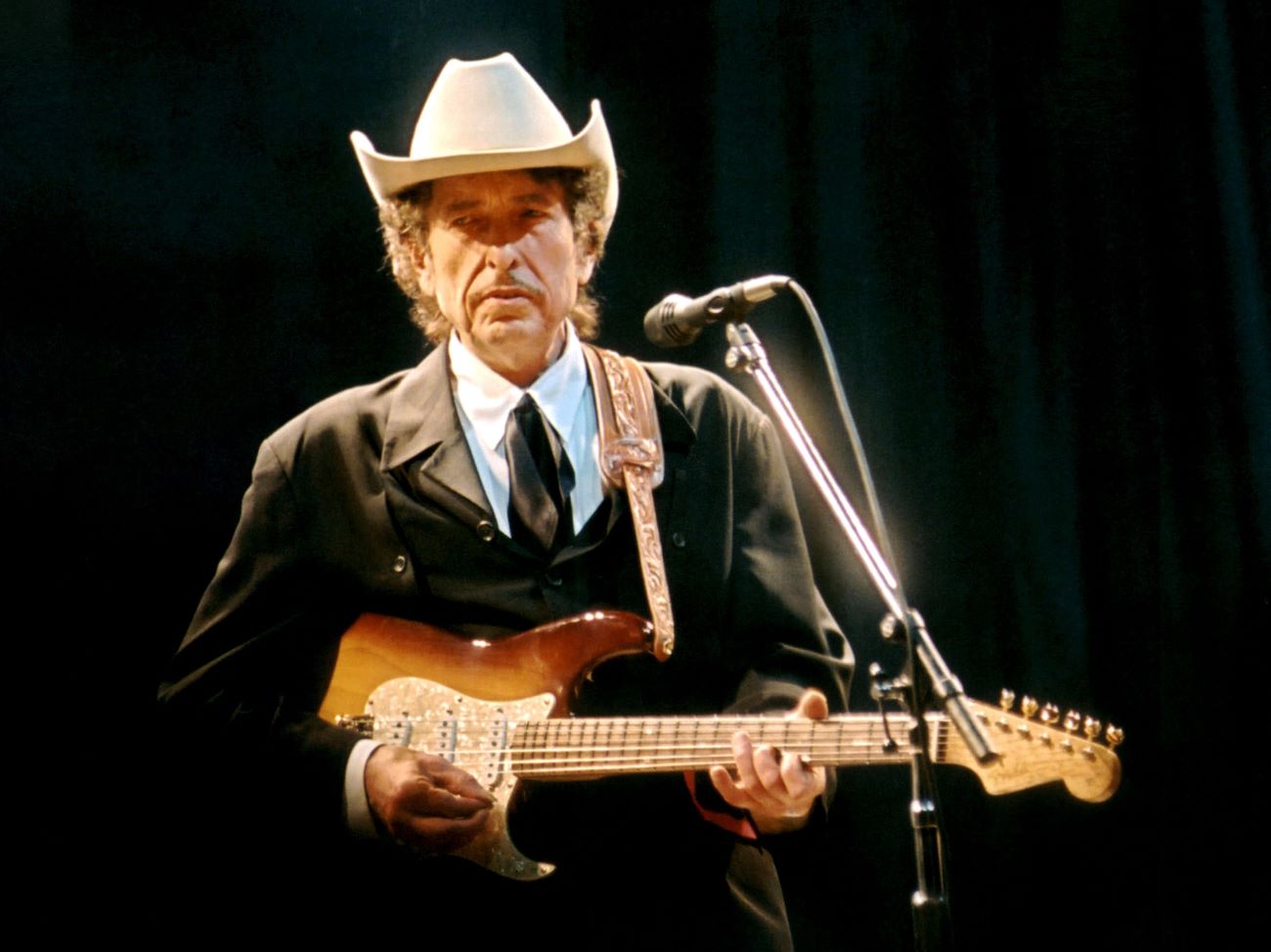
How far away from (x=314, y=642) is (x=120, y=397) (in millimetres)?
780

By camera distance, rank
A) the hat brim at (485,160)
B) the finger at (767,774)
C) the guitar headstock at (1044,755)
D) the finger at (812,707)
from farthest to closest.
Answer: the hat brim at (485,160) → the finger at (812,707) → the finger at (767,774) → the guitar headstock at (1044,755)

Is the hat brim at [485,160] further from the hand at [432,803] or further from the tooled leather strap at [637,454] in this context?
the hand at [432,803]

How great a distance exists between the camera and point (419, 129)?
250 centimetres

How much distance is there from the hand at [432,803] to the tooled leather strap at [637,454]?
15.9 inches

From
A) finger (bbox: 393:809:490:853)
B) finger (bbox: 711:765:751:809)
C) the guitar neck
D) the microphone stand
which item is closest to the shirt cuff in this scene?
finger (bbox: 393:809:490:853)

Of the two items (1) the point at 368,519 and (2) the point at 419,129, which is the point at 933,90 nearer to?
(2) the point at 419,129

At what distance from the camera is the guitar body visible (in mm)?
2145

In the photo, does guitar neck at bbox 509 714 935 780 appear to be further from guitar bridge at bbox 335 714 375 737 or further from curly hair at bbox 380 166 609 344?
curly hair at bbox 380 166 609 344

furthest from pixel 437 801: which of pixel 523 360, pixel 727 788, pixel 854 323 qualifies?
pixel 854 323

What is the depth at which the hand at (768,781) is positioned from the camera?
2.05m

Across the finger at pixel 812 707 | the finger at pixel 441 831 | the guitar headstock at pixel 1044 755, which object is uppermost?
the guitar headstock at pixel 1044 755

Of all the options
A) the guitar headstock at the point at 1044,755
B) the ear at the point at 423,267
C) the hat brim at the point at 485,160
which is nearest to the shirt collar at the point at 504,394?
the ear at the point at 423,267

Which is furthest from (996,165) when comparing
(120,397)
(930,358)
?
(120,397)

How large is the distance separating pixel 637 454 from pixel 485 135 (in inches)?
26.7
